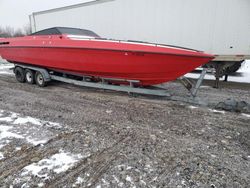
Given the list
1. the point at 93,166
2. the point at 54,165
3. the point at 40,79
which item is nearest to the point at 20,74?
the point at 40,79

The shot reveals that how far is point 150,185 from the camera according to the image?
2150 millimetres

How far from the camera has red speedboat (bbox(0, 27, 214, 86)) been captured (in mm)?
4598

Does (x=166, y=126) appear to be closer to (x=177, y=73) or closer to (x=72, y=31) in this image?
(x=177, y=73)

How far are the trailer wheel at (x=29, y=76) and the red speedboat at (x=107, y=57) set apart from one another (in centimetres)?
32

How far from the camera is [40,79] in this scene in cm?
679

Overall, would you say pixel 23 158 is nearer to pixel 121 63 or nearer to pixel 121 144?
pixel 121 144

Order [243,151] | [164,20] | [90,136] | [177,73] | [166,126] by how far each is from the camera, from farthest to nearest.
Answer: [164,20] < [177,73] < [166,126] < [90,136] < [243,151]

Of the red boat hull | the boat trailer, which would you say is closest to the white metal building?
the boat trailer

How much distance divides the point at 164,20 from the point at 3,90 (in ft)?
18.3

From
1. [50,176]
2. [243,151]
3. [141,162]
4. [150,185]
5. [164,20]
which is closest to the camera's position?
[150,185]

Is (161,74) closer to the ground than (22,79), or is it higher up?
higher up

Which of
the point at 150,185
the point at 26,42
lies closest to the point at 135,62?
the point at 150,185

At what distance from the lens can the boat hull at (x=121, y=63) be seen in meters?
4.62

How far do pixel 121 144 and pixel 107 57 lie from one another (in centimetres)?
272
